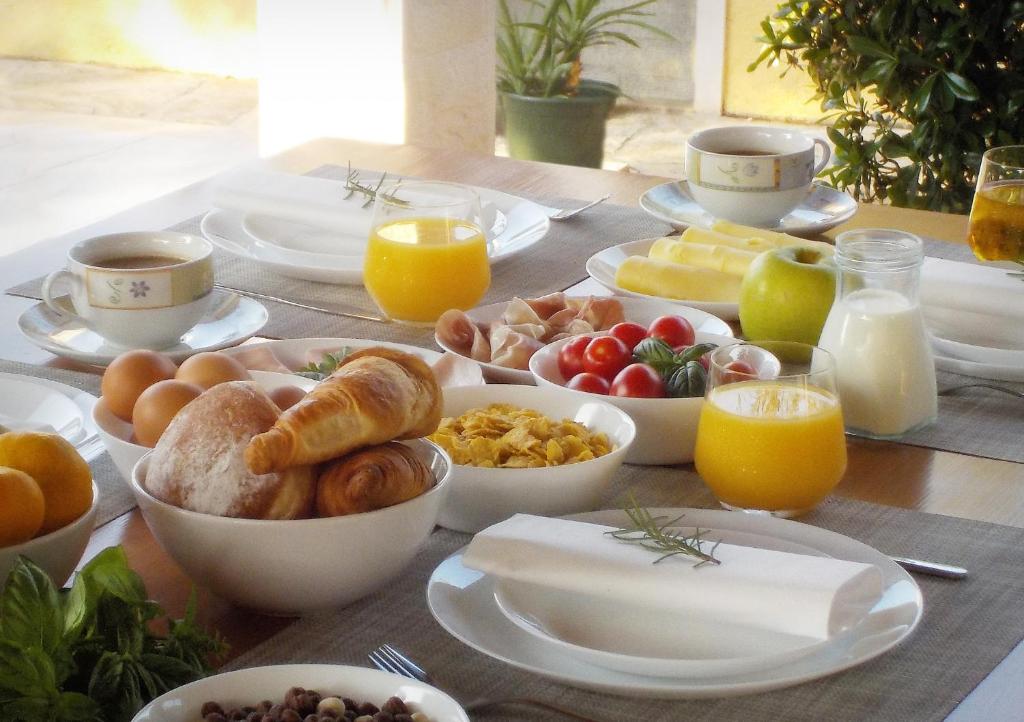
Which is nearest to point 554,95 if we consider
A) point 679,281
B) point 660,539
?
point 679,281

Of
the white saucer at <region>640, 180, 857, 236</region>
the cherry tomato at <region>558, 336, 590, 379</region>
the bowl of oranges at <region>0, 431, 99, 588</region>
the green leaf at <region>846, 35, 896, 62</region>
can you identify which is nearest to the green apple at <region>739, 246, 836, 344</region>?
the cherry tomato at <region>558, 336, 590, 379</region>

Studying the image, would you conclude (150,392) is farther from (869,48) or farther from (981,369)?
(869,48)

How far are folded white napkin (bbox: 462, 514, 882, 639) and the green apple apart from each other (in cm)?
58

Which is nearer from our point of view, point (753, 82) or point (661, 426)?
point (661, 426)

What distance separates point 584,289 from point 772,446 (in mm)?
606

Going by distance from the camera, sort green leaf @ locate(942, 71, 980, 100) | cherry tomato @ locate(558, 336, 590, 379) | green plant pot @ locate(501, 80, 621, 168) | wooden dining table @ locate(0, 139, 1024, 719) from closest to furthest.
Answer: wooden dining table @ locate(0, 139, 1024, 719) → cherry tomato @ locate(558, 336, 590, 379) → green leaf @ locate(942, 71, 980, 100) → green plant pot @ locate(501, 80, 621, 168)

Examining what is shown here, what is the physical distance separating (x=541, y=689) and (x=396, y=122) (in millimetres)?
2812

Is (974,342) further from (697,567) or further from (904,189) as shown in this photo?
(904,189)

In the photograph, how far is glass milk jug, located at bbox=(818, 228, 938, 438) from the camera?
123 centimetres

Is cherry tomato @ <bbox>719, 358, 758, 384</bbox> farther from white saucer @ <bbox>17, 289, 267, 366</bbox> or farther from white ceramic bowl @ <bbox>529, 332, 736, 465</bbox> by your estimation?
white saucer @ <bbox>17, 289, 267, 366</bbox>

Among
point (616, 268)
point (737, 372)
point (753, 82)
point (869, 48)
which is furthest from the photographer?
point (753, 82)

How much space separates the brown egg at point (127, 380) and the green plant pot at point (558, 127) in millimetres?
3453

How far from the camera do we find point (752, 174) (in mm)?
1795

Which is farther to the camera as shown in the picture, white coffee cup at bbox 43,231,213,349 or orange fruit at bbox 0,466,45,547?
white coffee cup at bbox 43,231,213,349
